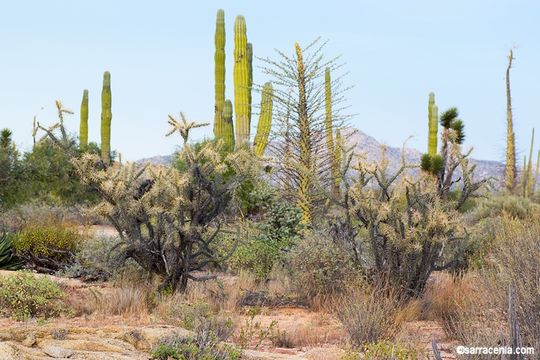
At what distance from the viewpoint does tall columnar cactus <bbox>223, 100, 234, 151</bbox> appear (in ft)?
91.0

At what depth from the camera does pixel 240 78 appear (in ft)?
87.6

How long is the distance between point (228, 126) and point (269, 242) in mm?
12663

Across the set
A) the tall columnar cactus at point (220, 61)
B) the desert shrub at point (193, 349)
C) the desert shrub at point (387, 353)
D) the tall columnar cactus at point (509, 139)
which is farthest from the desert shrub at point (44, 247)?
the tall columnar cactus at point (509, 139)

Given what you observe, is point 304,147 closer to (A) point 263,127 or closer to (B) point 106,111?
(A) point 263,127

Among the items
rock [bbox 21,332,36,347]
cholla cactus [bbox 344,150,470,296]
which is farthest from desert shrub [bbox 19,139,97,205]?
rock [bbox 21,332,36,347]

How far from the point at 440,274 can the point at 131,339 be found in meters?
7.91

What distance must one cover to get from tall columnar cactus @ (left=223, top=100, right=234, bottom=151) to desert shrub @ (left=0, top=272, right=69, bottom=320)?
671 inches

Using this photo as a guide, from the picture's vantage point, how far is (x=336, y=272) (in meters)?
11.7

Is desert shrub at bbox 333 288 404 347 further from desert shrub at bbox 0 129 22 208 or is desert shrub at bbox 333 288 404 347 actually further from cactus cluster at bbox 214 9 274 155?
cactus cluster at bbox 214 9 274 155

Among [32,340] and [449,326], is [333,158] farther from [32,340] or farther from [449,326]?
[32,340]

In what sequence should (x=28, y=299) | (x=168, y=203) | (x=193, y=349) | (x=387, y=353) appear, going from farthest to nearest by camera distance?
(x=168, y=203)
(x=28, y=299)
(x=387, y=353)
(x=193, y=349)

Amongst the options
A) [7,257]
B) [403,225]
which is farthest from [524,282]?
[7,257]

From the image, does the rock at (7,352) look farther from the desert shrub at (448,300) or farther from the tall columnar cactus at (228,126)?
the tall columnar cactus at (228,126)

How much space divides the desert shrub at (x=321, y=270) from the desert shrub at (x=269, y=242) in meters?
1.52
